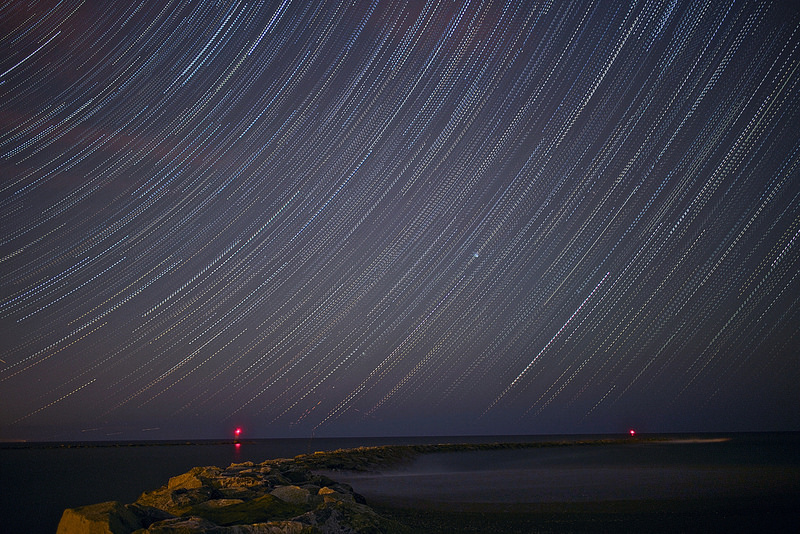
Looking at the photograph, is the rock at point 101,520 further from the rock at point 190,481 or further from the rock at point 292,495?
the rock at point 190,481

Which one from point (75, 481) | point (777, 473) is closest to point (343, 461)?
point (75, 481)

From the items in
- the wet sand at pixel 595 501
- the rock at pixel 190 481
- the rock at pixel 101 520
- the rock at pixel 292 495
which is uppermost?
the rock at pixel 101 520

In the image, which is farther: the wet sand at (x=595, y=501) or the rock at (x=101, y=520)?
the wet sand at (x=595, y=501)

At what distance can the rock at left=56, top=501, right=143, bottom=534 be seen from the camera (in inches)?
291

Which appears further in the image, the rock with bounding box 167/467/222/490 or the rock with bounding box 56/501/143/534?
the rock with bounding box 167/467/222/490

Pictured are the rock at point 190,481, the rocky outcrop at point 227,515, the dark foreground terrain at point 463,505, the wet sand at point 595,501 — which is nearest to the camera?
the rocky outcrop at point 227,515

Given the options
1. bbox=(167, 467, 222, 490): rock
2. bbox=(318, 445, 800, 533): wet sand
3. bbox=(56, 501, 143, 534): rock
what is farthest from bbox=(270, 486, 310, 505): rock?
bbox=(56, 501, 143, 534): rock

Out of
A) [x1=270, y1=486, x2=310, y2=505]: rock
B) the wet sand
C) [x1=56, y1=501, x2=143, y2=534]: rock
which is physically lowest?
the wet sand

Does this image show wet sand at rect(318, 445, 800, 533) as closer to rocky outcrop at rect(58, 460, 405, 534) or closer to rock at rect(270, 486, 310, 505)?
rocky outcrop at rect(58, 460, 405, 534)

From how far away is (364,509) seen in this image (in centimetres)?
1098

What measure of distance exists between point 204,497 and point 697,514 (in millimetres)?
10601

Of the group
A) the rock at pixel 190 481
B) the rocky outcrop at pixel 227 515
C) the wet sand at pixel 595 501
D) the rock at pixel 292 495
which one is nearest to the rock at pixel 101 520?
the rocky outcrop at pixel 227 515

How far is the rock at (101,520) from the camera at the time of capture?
291 inches

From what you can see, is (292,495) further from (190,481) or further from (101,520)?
(101,520)
